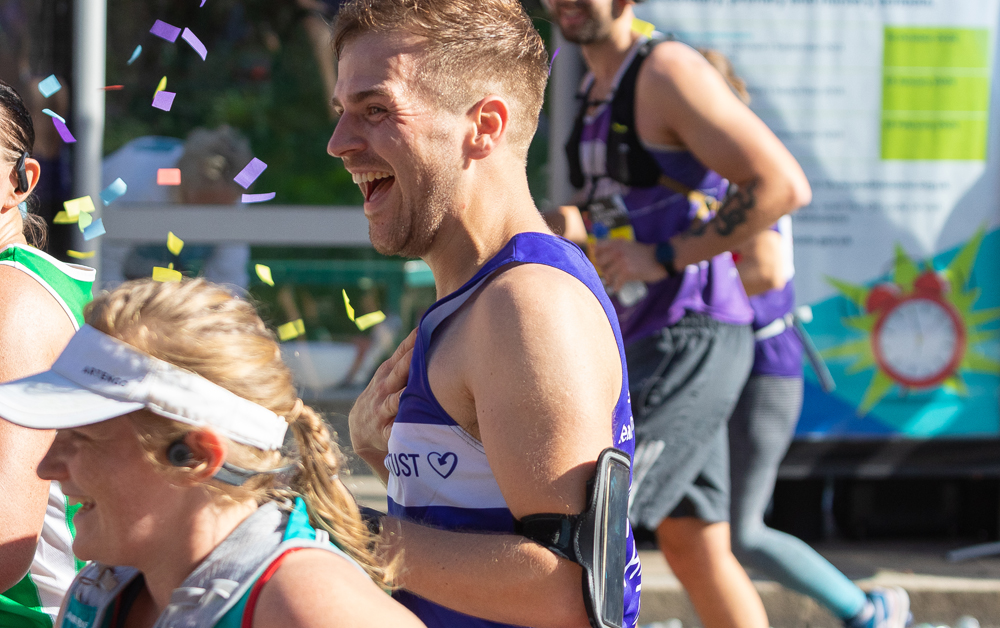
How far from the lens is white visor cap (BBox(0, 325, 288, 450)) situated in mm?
1299

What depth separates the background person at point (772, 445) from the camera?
10.8ft

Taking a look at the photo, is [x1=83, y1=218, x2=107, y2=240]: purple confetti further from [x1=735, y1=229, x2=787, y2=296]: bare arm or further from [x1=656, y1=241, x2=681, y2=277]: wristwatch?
[x1=735, y1=229, x2=787, y2=296]: bare arm

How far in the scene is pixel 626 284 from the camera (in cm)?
307

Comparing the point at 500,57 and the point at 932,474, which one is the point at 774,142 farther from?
the point at 932,474

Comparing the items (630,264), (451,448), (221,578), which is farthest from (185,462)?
(630,264)

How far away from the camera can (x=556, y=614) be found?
1457 millimetres

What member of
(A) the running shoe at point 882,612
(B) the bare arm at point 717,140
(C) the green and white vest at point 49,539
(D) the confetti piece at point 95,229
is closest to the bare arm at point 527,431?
(C) the green and white vest at point 49,539

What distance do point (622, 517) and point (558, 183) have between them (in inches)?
137

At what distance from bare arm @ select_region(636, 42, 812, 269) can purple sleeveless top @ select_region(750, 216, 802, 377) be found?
0.37m

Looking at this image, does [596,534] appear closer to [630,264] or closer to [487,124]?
[487,124]

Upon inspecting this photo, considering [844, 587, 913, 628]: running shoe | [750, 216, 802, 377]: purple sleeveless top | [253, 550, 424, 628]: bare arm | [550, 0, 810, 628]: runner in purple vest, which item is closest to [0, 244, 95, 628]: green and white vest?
[253, 550, 424, 628]: bare arm

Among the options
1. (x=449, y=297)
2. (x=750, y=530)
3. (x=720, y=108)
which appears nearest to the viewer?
(x=449, y=297)

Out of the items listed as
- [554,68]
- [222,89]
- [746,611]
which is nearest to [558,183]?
[554,68]

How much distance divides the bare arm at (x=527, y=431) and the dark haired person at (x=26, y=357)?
60 cm
